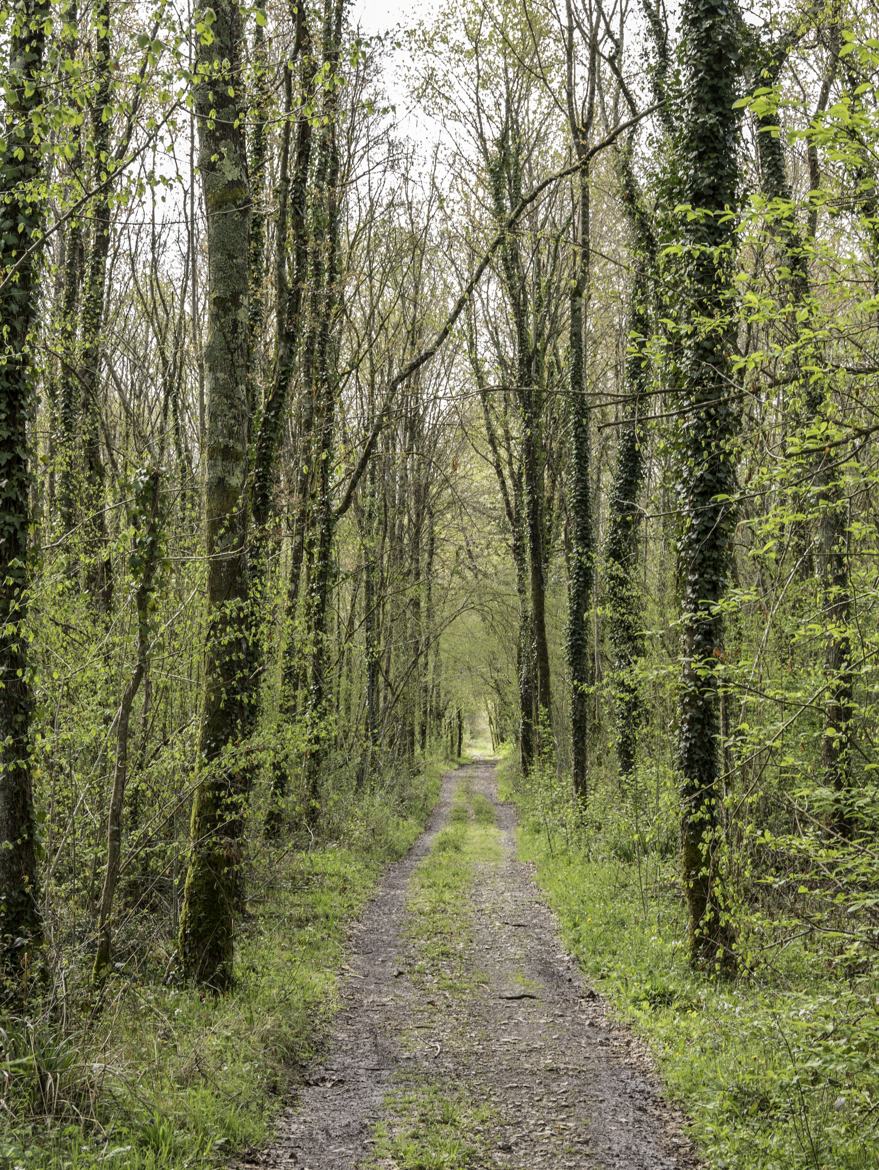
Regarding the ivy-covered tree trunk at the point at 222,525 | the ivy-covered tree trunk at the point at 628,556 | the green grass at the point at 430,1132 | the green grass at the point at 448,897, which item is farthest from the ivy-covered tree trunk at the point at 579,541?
the green grass at the point at 430,1132

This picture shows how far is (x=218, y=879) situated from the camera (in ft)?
23.3

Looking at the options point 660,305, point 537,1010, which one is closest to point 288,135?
point 660,305

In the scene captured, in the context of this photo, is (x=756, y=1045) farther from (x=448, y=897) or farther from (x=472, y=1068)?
(x=448, y=897)

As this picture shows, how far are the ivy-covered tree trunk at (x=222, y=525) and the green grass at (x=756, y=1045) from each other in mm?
3652

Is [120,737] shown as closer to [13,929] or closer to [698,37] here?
[13,929]

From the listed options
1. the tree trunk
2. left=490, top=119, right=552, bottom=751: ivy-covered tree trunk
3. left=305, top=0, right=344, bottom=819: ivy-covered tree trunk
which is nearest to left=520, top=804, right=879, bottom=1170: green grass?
the tree trunk

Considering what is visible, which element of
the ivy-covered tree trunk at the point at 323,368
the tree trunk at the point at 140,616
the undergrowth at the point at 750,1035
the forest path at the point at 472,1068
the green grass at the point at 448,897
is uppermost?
the ivy-covered tree trunk at the point at 323,368

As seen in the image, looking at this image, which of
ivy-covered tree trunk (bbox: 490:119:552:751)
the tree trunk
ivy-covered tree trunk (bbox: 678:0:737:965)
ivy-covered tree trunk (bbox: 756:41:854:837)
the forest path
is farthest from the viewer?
ivy-covered tree trunk (bbox: 490:119:552:751)

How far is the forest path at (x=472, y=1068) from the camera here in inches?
196

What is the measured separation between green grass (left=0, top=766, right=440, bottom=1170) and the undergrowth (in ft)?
8.89

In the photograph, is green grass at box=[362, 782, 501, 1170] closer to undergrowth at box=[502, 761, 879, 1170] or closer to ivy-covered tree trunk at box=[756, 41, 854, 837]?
undergrowth at box=[502, 761, 879, 1170]

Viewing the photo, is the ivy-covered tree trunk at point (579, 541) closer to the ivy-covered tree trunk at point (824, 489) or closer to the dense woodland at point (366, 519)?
the dense woodland at point (366, 519)

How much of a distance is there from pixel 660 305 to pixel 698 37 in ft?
10.8

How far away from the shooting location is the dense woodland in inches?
179
